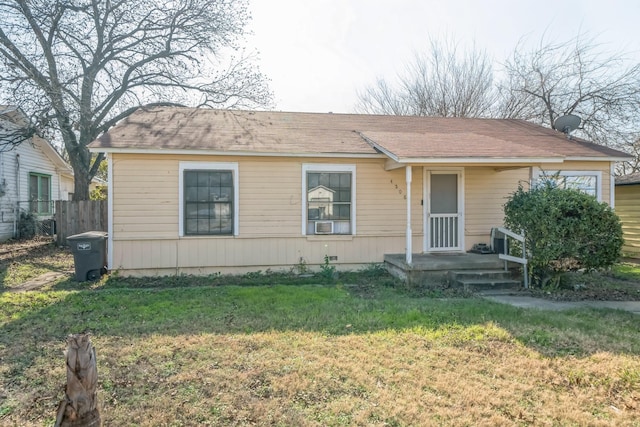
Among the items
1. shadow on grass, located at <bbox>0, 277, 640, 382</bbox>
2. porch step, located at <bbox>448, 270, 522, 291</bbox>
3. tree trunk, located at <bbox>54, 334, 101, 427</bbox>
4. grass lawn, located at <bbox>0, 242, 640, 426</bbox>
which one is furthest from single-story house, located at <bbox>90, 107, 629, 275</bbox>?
tree trunk, located at <bbox>54, 334, 101, 427</bbox>

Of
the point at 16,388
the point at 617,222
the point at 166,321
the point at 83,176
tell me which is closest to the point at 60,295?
the point at 166,321

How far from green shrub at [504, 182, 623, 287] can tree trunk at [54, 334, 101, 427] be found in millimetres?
7409

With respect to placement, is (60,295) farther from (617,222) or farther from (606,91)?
(606,91)

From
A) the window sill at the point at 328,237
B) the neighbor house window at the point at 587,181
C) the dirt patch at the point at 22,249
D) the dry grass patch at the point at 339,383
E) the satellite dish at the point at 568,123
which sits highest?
the satellite dish at the point at 568,123

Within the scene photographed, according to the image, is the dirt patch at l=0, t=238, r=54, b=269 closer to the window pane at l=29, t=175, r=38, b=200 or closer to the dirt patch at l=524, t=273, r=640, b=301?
the window pane at l=29, t=175, r=38, b=200

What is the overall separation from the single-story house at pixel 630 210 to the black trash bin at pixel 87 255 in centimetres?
1409

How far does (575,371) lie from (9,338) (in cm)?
628

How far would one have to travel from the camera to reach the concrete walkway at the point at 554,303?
21.4 feet

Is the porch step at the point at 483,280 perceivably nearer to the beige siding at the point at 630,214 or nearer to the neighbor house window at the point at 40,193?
the beige siding at the point at 630,214

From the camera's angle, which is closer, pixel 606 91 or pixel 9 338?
pixel 9 338

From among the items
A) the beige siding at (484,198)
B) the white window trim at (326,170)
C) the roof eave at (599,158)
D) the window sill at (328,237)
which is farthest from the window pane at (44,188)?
the roof eave at (599,158)

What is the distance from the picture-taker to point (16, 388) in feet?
11.7

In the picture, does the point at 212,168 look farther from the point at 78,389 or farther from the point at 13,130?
the point at 13,130

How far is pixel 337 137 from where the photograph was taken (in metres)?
10.1
